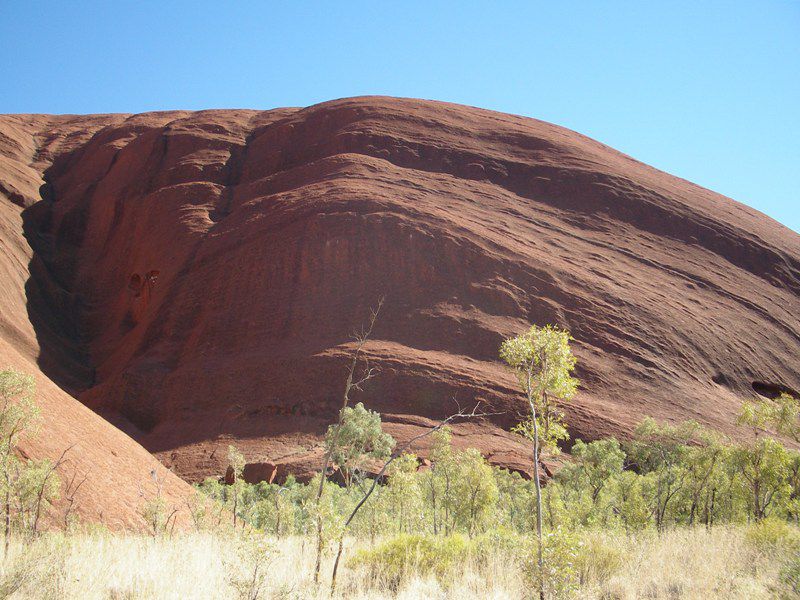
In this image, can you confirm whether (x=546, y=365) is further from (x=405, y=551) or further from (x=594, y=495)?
(x=594, y=495)

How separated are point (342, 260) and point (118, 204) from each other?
29.5m

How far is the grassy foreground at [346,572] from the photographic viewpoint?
653 centimetres

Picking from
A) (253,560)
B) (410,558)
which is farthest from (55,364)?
(253,560)

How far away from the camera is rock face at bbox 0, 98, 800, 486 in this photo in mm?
31906

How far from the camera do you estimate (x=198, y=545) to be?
9219 millimetres

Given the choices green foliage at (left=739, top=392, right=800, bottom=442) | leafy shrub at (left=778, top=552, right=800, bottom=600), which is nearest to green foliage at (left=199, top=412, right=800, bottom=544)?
green foliage at (left=739, top=392, right=800, bottom=442)

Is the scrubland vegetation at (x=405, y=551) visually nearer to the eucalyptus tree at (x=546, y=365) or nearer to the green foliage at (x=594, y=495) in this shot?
the eucalyptus tree at (x=546, y=365)

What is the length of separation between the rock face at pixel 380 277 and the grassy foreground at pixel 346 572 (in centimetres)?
1769

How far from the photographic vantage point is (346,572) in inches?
343

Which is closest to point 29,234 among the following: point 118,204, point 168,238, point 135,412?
point 118,204

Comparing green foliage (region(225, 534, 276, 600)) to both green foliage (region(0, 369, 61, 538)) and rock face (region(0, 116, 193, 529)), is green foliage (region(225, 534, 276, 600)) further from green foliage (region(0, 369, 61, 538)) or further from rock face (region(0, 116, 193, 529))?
rock face (region(0, 116, 193, 529))

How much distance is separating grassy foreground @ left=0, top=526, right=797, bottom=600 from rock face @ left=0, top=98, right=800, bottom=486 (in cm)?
1769

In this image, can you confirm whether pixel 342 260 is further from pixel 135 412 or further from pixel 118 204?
pixel 118 204

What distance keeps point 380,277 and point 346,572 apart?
1140 inches
